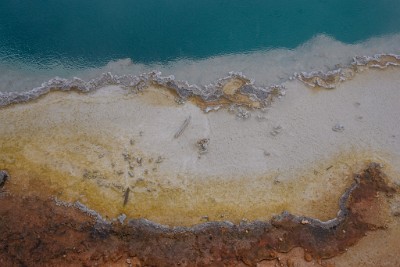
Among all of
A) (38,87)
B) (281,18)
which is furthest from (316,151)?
(38,87)

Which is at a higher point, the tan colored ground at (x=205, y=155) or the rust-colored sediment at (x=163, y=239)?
the tan colored ground at (x=205, y=155)

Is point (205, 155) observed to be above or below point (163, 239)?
above

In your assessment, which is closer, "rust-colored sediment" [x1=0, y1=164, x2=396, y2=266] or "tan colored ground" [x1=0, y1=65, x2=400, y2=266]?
"rust-colored sediment" [x1=0, y1=164, x2=396, y2=266]

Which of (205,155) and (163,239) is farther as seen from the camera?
(205,155)

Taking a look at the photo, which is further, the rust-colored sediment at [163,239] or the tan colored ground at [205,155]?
the tan colored ground at [205,155]

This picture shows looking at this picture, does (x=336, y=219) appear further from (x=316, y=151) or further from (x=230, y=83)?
(x=230, y=83)

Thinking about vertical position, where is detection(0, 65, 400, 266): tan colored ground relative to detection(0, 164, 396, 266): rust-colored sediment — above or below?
above

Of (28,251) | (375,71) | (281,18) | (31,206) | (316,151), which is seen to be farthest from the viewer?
(281,18)

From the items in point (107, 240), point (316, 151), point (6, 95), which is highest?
point (6, 95)
